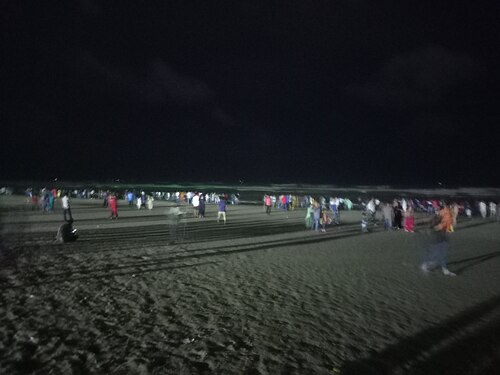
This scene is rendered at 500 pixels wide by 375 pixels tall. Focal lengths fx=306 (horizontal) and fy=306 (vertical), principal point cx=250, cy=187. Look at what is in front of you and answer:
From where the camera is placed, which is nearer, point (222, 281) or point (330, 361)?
point (330, 361)

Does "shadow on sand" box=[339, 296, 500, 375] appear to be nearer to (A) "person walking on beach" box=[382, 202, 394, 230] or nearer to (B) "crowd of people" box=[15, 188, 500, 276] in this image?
(B) "crowd of people" box=[15, 188, 500, 276]

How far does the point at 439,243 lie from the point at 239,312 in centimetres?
627

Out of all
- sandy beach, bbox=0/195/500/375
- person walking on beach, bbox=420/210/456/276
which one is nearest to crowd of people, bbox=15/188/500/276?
person walking on beach, bbox=420/210/456/276

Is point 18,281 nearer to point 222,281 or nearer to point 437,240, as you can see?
point 222,281

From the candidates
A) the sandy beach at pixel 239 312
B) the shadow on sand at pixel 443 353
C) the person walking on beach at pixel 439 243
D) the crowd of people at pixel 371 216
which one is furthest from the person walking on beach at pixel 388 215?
the shadow on sand at pixel 443 353

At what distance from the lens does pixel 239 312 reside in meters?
5.60

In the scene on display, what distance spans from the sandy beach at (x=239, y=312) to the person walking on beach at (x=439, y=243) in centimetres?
49

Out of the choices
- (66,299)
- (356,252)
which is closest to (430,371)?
(66,299)

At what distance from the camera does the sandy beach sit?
13.1 ft

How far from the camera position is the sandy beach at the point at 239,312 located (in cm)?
401

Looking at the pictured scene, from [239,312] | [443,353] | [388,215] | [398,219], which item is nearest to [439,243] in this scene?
[443,353]

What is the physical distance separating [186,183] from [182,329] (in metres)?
143

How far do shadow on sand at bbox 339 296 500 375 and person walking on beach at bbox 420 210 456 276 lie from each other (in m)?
3.24

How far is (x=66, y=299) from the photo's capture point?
586 centimetres
